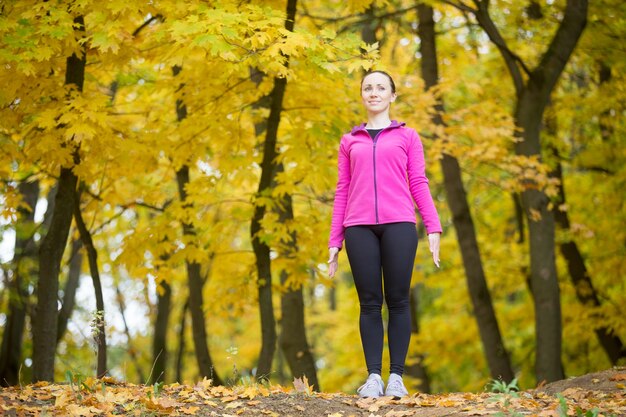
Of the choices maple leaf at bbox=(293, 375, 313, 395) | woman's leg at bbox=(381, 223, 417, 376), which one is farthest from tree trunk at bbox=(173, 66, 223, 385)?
woman's leg at bbox=(381, 223, 417, 376)

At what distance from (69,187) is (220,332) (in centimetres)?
1743

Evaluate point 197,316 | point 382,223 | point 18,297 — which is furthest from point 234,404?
point 18,297

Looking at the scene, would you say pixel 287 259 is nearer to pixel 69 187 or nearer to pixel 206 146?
pixel 206 146

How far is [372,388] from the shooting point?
464 centimetres

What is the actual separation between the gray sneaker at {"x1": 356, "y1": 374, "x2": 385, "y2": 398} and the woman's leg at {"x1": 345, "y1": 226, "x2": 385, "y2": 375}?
5cm

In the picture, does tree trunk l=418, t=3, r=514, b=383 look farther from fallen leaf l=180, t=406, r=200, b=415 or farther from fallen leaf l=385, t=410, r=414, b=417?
fallen leaf l=180, t=406, r=200, b=415

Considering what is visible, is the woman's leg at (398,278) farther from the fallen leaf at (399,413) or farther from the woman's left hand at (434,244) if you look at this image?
the fallen leaf at (399,413)

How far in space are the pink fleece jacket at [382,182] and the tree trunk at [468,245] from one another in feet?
18.0

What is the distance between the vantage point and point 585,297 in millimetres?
12469

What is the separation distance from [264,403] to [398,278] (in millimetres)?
1154

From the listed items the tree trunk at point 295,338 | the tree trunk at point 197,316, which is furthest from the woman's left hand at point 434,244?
the tree trunk at point 197,316

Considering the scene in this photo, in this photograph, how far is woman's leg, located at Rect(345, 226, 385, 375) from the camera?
461 cm

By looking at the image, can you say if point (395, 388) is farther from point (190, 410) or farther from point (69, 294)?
point (69, 294)

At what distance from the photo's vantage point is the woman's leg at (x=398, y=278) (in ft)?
14.9
